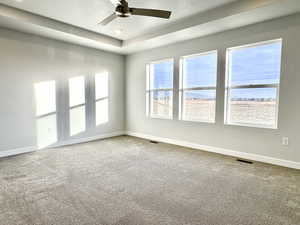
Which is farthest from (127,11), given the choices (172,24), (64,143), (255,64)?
(64,143)

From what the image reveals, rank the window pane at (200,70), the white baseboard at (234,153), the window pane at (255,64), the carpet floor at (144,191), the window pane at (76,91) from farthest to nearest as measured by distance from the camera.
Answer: the window pane at (76,91) → the window pane at (200,70) → the window pane at (255,64) → the white baseboard at (234,153) → the carpet floor at (144,191)

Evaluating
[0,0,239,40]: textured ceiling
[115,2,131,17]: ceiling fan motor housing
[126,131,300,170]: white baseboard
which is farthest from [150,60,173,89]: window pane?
[115,2,131,17]: ceiling fan motor housing

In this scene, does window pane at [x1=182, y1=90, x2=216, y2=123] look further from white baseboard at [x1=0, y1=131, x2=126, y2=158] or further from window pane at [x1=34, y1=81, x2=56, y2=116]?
window pane at [x1=34, y1=81, x2=56, y2=116]

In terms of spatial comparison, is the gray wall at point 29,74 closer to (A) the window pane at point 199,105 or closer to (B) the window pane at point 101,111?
(B) the window pane at point 101,111

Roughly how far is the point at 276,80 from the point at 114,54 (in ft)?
14.1

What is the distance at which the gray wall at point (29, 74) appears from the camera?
11.7 ft

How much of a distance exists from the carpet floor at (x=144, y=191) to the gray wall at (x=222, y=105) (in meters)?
0.39

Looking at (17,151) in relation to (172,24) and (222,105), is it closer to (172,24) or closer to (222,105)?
(172,24)

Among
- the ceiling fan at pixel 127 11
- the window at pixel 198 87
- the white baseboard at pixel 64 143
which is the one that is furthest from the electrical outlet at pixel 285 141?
the white baseboard at pixel 64 143

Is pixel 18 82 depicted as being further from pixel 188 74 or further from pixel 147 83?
pixel 188 74

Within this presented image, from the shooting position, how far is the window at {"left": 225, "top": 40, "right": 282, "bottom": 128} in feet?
10.5

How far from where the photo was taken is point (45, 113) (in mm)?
4086

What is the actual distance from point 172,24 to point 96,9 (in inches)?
61.0

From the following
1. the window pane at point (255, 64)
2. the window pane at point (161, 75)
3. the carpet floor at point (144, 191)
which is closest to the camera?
the carpet floor at point (144, 191)
